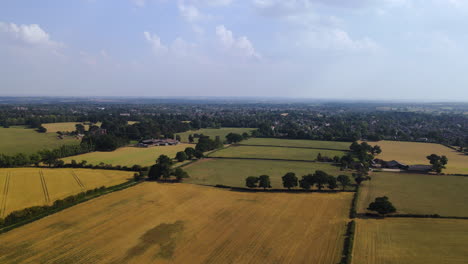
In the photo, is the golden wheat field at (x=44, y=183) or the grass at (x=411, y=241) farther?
the golden wheat field at (x=44, y=183)

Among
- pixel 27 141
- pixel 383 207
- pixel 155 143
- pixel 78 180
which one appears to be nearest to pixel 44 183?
pixel 78 180

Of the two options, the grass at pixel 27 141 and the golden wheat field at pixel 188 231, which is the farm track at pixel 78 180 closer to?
the golden wheat field at pixel 188 231

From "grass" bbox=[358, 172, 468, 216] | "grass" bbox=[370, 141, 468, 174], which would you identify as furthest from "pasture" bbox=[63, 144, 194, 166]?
"grass" bbox=[370, 141, 468, 174]

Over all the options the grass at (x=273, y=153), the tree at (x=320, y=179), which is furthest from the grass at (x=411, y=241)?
the grass at (x=273, y=153)

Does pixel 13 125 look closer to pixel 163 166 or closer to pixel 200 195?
pixel 163 166

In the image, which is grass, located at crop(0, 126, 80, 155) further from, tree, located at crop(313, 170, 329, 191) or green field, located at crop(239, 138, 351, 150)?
tree, located at crop(313, 170, 329, 191)

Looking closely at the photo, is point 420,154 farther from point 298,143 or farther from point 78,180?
point 78,180

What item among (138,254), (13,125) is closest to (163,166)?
(138,254)
